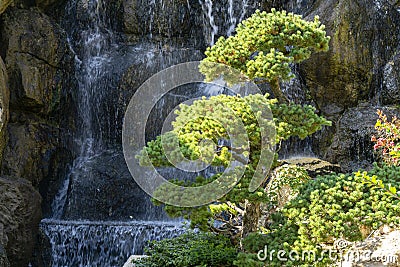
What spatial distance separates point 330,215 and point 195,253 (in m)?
1.84

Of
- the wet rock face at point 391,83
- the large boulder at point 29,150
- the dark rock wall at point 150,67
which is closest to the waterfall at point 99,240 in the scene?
the dark rock wall at point 150,67

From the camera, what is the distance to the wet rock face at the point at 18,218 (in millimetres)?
8500

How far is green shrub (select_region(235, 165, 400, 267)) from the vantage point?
4.50m

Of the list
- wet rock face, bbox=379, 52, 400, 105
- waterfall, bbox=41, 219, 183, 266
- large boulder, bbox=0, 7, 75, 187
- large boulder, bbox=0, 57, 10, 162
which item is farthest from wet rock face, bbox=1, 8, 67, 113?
wet rock face, bbox=379, 52, 400, 105

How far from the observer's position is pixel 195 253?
575 cm

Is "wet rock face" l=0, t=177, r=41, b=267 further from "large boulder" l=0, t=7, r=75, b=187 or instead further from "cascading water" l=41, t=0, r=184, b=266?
"large boulder" l=0, t=7, r=75, b=187

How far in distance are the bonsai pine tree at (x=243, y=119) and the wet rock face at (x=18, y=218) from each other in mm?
4220

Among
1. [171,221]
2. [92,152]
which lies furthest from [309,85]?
[92,152]

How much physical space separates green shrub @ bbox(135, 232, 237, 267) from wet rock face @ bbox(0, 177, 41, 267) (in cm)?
337

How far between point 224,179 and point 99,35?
26.5ft

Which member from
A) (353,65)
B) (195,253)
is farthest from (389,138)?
(353,65)

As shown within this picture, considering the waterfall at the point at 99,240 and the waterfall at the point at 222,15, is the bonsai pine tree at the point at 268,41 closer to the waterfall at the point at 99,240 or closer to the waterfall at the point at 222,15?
the waterfall at the point at 99,240

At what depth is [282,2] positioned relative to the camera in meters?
12.3

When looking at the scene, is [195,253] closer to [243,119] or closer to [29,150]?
[243,119]
